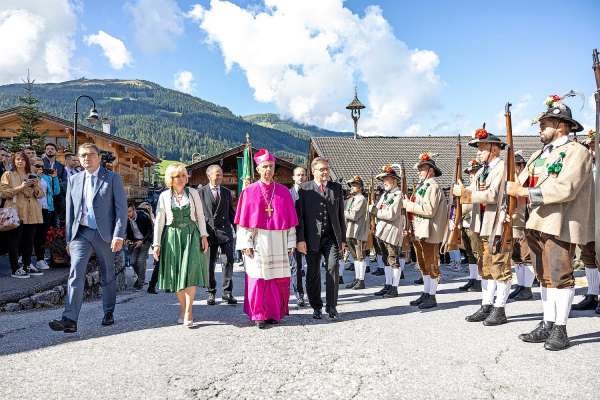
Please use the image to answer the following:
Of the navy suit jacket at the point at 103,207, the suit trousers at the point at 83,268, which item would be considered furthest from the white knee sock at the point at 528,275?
the suit trousers at the point at 83,268

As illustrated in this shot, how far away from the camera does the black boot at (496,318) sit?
5234mm

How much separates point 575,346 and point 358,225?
550 cm

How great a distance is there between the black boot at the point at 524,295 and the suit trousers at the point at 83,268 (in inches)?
238

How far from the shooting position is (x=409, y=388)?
3.33 meters

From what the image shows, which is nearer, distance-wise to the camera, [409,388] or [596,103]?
[409,388]

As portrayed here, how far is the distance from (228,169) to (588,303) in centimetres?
2355

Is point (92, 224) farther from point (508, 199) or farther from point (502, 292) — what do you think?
point (502, 292)

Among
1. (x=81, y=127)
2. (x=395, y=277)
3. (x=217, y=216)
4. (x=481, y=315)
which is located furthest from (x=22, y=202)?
(x=81, y=127)

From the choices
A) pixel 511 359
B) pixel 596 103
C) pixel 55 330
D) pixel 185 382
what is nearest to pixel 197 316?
pixel 55 330

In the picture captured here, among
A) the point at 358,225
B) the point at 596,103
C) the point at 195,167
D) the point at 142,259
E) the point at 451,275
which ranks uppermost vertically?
the point at 195,167

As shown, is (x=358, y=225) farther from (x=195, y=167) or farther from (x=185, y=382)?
(x=195, y=167)

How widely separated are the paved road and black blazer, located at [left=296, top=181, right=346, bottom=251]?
109 cm

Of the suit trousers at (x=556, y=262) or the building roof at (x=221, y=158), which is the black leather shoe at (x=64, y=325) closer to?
the suit trousers at (x=556, y=262)

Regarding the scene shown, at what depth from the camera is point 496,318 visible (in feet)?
17.2
